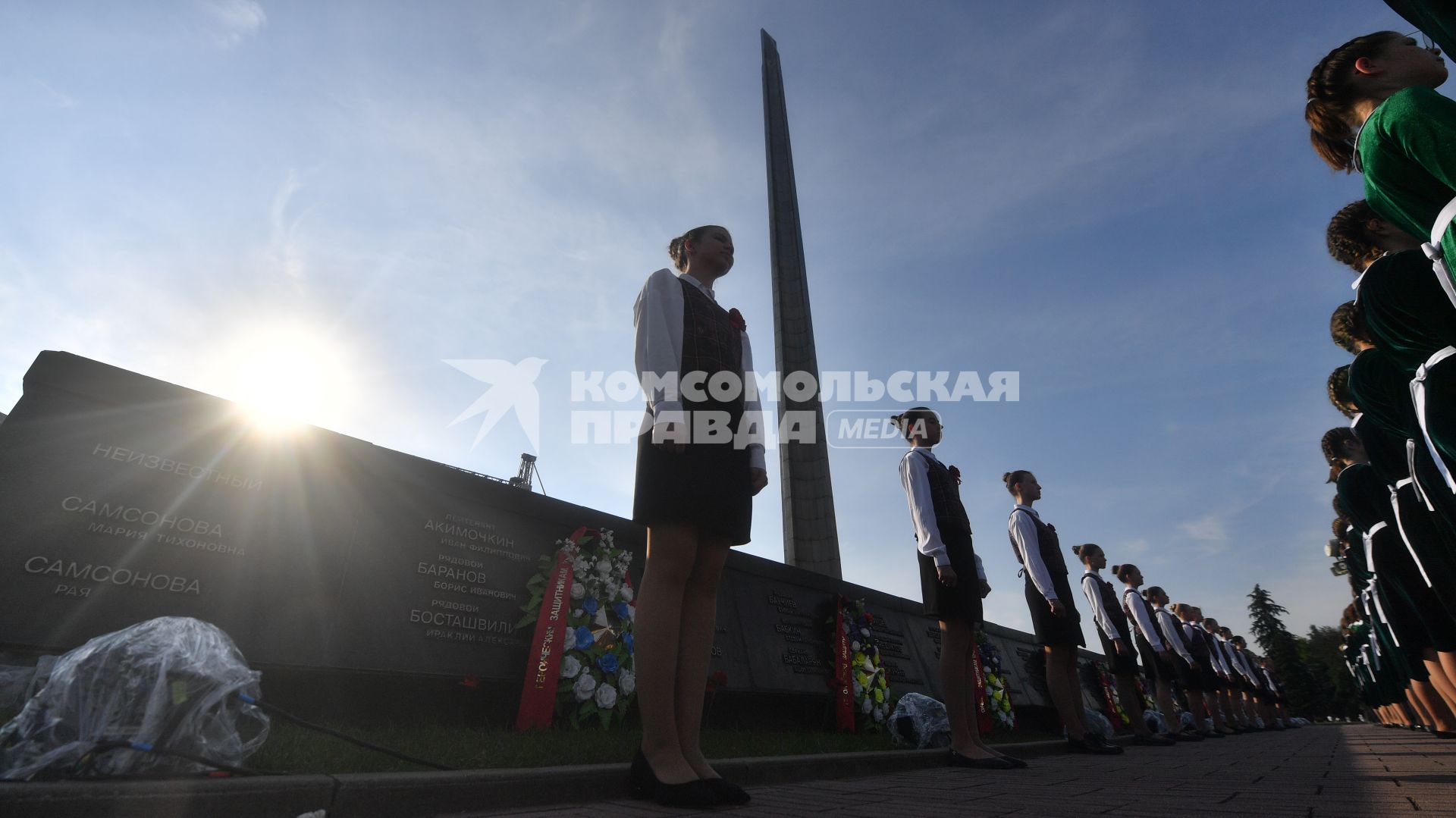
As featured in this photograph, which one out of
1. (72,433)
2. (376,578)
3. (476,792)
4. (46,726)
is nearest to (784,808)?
(476,792)

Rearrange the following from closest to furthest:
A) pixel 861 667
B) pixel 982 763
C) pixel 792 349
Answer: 1. pixel 982 763
2. pixel 861 667
3. pixel 792 349

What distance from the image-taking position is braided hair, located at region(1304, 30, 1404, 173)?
6.94 feet

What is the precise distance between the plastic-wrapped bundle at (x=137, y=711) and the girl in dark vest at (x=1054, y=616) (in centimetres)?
533

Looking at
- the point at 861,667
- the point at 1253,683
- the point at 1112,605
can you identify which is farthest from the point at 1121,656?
the point at 1253,683

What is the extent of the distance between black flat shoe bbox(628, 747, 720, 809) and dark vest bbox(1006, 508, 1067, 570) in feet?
14.6

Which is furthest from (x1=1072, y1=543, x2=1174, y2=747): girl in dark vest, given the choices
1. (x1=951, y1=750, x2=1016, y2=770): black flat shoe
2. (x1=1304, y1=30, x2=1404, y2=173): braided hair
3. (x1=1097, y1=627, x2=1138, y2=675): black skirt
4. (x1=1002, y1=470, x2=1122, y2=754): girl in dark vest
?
(x1=1304, y1=30, x2=1404, y2=173): braided hair

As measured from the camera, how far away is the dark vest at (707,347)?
8.79 ft

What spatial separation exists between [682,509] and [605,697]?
7.21 feet

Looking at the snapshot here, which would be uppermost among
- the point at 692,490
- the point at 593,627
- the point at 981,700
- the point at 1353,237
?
the point at 1353,237

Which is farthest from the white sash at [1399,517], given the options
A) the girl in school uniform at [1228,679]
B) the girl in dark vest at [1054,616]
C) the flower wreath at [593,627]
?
the girl in school uniform at [1228,679]

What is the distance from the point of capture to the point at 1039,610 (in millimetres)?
5605

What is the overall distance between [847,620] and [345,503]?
178 inches

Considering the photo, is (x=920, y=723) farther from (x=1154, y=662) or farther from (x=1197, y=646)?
Result: (x=1197, y=646)

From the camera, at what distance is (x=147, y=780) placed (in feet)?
5.47
